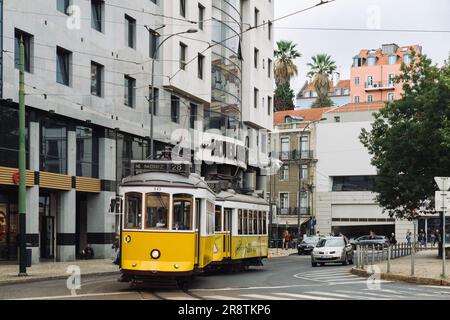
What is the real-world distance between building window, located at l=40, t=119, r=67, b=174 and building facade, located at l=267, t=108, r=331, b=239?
144ft

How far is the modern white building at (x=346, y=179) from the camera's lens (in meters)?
78.9

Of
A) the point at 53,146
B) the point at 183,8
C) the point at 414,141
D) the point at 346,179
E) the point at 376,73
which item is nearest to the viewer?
the point at 53,146

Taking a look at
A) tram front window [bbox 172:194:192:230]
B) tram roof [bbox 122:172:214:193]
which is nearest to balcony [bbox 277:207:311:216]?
tram roof [bbox 122:172:214:193]

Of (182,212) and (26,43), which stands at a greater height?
(26,43)

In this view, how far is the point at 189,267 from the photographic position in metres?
19.2

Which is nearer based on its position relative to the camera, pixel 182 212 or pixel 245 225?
pixel 182 212

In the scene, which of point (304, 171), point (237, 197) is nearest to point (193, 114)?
point (237, 197)

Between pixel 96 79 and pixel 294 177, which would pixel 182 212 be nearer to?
pixel 96 79

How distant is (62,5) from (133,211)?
21318 millimetres

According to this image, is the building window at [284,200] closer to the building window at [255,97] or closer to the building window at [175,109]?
the building window at [255,97]

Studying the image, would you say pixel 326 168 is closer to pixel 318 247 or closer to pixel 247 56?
pixel 247 56

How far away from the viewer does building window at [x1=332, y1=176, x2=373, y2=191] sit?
79188 millimetres

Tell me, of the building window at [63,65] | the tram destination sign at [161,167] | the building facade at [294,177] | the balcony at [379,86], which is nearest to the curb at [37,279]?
the tram destination sign at [161,167]

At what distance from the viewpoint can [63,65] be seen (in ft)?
126
